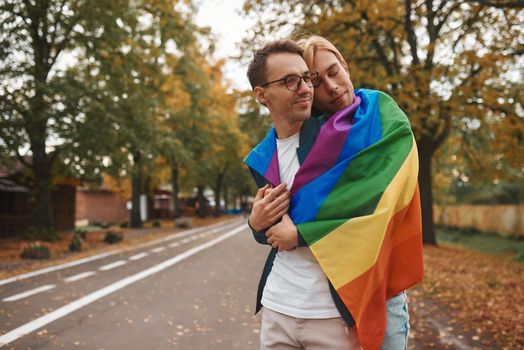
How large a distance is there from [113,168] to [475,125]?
13.7 m

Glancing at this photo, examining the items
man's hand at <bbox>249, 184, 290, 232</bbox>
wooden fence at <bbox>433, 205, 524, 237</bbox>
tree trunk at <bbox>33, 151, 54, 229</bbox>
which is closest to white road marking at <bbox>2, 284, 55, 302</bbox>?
man's hand at <bbox>249, 184, 290, 232</bbox>

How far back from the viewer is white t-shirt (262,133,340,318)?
173cm

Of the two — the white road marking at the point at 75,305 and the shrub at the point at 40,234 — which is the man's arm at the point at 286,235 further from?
the shrub at the point at 40,234

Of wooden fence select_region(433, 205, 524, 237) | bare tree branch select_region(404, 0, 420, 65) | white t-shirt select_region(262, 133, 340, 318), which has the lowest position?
wooden fence select_region(433, 205, 524, 237)

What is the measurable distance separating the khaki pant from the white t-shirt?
3 centimetres

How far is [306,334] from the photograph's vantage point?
68.8 inches

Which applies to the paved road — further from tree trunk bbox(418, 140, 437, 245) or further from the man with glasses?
tree trunk bbox(418, 140, 437, 245)

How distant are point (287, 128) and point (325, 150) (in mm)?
291

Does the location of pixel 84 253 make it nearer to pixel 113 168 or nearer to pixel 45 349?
pixel 113 168

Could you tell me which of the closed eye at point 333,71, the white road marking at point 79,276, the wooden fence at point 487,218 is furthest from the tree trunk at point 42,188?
the wooden fence at point 487,218

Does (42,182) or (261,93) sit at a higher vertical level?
(42,182)

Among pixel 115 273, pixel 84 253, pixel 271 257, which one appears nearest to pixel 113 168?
pixel 84 253

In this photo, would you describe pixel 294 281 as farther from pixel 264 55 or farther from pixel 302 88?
pixel 264 55

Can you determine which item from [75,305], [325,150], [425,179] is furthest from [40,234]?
[325,150]
